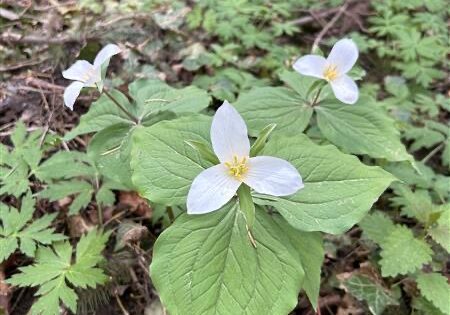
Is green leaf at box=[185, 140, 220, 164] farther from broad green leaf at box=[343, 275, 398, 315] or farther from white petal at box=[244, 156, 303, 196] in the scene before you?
broad green leaf at box=[343, 275, 398, 315]

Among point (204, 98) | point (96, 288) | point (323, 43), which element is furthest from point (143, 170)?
point (323, 43)

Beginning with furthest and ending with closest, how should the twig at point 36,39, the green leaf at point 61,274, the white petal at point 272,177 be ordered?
1. the twig at point 36,39
2. the green leaf at point 61,274
3. the white petal at point 272,177

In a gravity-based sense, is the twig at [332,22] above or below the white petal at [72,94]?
below

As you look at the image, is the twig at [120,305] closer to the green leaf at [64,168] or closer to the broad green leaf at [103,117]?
the green leaf at [64,168]

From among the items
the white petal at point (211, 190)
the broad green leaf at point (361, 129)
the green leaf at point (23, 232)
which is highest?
the white petal at point (211, 190)

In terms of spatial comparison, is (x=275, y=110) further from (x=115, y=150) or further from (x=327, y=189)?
(x=115, y=150)

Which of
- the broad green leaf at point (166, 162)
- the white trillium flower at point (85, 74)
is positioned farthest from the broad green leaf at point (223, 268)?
the white trillium flower at point (85, 74)

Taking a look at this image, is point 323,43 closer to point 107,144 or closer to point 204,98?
point 204,98
